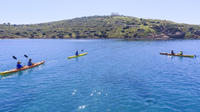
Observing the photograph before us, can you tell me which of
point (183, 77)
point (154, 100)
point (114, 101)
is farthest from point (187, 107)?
point (183, 77)

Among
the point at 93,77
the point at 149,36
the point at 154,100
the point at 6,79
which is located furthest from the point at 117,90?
the point at 149,36

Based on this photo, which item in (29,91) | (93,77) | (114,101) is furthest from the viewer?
(93,77)

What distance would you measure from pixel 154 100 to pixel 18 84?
24.7 metres

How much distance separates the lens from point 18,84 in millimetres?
28469

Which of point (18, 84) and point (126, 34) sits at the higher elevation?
point (126, 34)

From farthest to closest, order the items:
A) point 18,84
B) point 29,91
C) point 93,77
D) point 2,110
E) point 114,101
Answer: point 93,77
point 18,84
point 29,91
point 114,101
point 2,110

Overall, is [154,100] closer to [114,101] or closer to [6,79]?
[114,101]

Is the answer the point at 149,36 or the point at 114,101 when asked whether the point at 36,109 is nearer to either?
the point at 114,101

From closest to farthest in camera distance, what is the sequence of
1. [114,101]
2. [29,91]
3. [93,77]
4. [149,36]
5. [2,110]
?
[2,110]
[114,101]
[29,91]
[93,77]
[149,36]

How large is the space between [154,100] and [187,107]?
13.6 ft

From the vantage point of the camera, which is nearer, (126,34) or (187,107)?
(187,107)

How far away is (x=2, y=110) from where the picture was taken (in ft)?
61.0

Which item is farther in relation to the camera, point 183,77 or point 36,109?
point 183,77

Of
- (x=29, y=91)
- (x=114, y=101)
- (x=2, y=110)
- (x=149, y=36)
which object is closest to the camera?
(x=2, y=110)
